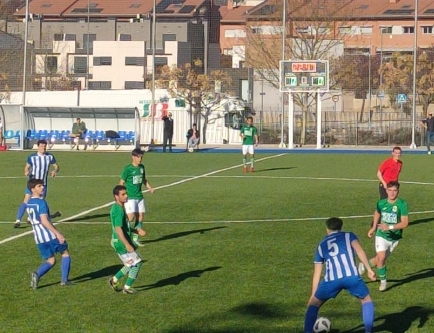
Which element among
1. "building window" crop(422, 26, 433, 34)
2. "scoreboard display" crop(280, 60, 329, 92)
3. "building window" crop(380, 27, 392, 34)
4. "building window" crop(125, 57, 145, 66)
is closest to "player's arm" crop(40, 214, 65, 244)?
"scoreboard display" crop(280, 60, 329, 92)

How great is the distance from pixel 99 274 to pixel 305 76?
39.4m

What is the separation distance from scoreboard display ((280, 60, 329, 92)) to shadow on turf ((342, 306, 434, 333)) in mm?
41109

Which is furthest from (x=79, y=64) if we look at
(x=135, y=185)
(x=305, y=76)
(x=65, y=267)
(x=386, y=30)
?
(x=65, y=267)

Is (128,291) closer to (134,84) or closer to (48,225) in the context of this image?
(48,225)

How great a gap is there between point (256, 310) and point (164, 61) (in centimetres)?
8358

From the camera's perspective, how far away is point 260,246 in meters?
18.4

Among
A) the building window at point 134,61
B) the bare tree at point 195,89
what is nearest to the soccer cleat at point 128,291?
the bare tree at point 195,89

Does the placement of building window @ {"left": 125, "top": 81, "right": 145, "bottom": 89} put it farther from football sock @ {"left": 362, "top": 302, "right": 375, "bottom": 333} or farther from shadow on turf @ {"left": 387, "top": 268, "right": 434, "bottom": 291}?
football sock @ {"left": 362, "top": 302, "right": 375, "bottom": 333}

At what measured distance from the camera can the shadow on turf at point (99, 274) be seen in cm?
1497

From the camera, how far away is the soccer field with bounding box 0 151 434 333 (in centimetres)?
1230

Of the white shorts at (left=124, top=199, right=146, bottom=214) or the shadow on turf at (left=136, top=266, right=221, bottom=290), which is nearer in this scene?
the shadow on turf at (left=136, top=266, right=221, bottom=290)

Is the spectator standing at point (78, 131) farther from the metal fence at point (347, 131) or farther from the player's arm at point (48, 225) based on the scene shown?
the player's arm at point (48, 225)

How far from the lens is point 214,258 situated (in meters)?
16.9

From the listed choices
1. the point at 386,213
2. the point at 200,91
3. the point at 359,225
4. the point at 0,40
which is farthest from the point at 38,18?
the point at 386,213
